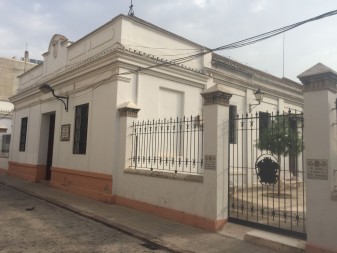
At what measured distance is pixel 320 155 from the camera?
17.1 feet

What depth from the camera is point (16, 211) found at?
8594 mm

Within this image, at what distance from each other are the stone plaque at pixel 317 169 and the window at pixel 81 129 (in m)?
7.98

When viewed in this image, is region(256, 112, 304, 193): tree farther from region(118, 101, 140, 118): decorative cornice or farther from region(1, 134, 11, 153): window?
→ region(1, 134, 11, 153): window

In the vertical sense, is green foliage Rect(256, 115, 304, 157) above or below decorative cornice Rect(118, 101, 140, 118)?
below

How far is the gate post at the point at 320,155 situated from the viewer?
501cm

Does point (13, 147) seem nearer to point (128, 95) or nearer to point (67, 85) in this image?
point (67, 85)

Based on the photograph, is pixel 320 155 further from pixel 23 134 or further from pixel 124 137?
pixel 23 134

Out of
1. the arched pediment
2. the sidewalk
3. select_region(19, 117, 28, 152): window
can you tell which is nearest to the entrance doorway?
select_region(19, 117, 28, 152): window

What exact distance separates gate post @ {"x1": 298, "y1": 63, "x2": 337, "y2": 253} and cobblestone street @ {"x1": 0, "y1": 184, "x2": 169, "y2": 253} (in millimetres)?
2492

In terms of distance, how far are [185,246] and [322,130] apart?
9.71ft

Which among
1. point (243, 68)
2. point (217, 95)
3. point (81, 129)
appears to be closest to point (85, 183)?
point (81, 129)

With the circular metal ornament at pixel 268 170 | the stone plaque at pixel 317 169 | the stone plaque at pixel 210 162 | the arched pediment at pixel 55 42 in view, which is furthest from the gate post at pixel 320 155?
the arched pediment at pixel 55 42

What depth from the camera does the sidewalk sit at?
561 cm

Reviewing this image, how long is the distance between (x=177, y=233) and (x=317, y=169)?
2.89 meters
